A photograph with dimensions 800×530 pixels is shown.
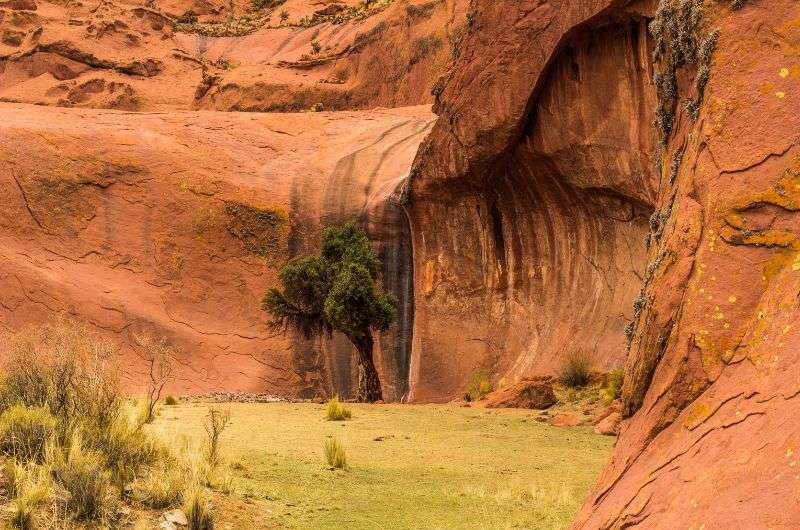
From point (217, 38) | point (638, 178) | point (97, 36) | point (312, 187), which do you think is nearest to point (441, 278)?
point (312, 187)

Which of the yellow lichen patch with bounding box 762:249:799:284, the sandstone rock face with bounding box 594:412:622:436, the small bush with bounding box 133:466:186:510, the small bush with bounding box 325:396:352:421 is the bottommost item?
the small bush with bounding box 325:396:352:421

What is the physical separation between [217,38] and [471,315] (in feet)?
162

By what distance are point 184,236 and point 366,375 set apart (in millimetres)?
8312

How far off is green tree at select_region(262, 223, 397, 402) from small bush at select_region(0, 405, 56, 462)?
53.9 feet

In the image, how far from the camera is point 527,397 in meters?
21.3

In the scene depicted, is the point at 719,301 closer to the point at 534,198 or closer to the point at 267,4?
the point at 534,198

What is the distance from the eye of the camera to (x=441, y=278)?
3002 centimetres

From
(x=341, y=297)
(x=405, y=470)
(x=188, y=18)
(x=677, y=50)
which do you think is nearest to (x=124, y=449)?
(x=405, y=470)

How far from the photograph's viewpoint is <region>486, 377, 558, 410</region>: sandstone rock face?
69.4 ft

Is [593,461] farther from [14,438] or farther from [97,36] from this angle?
[97,36]

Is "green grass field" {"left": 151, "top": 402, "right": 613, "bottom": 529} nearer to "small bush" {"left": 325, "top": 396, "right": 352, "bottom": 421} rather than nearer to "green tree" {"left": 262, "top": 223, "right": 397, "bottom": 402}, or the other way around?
"small bush" {"left": 325, "top": 396, "right": 352, "bottom": 421}

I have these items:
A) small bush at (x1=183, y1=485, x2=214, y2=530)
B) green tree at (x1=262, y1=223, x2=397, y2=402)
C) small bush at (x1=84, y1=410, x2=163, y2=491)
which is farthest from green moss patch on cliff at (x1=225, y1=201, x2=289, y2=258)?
small bush at (x1=183, y1=485, x2=214, y2=530)

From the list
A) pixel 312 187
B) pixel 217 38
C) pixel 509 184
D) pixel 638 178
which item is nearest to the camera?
pixel 638 178

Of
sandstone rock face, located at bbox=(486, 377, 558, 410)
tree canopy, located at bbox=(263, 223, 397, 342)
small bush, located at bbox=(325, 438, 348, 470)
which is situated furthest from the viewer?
tree canopy, located at bbox=(263, 223, 397, 342)
